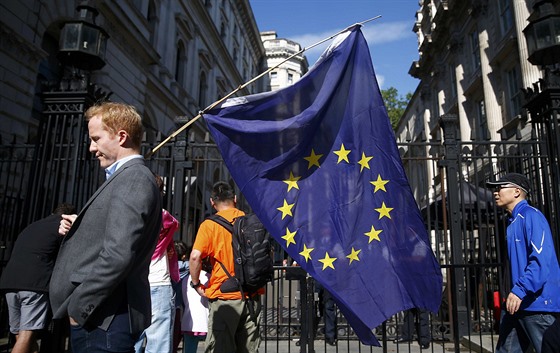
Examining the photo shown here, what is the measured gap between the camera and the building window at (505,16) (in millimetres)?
18234

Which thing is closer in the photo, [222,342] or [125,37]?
[222,342]

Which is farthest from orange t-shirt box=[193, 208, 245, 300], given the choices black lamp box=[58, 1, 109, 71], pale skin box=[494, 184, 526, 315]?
black lamp box=[58, 1, 109, 71]

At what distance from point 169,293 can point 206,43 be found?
88.7ft

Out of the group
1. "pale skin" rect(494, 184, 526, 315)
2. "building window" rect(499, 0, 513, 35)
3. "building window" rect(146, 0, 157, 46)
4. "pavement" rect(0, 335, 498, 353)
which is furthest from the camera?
"building window" rect(146, 0, 157, 46)

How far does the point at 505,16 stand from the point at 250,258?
19.2 meters

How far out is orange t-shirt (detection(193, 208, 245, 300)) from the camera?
4.25m

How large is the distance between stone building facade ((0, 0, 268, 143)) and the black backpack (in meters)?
3.33

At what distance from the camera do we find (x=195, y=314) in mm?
5219

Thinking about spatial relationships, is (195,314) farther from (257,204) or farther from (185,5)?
(185,5)

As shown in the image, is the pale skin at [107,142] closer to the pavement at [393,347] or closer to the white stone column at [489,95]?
the pavement at [393,347]

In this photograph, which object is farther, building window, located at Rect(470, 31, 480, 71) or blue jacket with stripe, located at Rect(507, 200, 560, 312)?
building window, located at Rect(470, 31, 480, 71)

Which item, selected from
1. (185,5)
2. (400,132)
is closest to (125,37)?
(185,5)

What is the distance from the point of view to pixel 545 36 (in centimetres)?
589

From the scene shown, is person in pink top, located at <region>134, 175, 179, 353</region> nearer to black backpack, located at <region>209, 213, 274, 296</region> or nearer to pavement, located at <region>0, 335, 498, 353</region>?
black backpack, located at <region>209, 213, 274, 296</region>
